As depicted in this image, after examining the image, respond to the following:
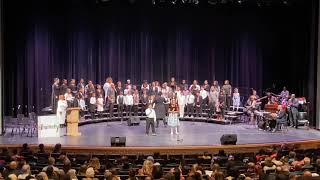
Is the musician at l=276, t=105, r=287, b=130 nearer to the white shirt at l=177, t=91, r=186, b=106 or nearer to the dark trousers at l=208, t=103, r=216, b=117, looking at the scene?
the dark trousers at l=208, t=103, r=216, b=117

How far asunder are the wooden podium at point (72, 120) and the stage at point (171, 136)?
0.39 metres

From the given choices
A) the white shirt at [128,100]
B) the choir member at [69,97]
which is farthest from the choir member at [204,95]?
the choir member at [69,97]

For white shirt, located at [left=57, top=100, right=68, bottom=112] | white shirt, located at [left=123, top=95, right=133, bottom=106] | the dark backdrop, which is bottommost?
white shirt, located at [left=57, top=100, right=68, bottom=112]

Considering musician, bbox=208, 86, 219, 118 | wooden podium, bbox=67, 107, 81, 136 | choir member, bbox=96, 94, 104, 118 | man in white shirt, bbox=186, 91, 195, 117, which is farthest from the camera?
man in white shirt, bbox=186, 91, 195, 117

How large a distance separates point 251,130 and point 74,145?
828 centimetres

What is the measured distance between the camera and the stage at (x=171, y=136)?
66.9 ft

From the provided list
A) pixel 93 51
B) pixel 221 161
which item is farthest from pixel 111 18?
pixel 221 161

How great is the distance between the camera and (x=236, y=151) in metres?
20.0

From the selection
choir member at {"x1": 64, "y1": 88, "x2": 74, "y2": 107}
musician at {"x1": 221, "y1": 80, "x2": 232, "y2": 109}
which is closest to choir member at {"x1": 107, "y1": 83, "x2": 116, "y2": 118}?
choir member at {"x1": 64, "y1": 88, "x2": 74, "y2": 107}

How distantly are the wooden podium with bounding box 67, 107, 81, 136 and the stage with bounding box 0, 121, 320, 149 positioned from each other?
387 millimetres

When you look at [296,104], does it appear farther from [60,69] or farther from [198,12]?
[60,69]

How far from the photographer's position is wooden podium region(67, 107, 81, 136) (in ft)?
72.7

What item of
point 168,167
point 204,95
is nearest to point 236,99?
point 204,95

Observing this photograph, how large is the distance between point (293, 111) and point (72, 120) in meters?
9.70
